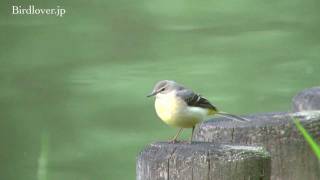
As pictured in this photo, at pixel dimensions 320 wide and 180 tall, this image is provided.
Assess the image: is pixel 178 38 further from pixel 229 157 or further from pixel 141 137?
pixel 229 157

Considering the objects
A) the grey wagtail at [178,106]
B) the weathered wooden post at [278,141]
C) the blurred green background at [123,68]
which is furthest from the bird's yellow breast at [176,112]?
the blurred green background at [123,68]

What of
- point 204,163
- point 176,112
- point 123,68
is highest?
point 123,68

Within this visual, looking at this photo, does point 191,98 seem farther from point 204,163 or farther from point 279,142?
point 204,163

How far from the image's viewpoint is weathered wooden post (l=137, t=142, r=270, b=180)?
293 cm

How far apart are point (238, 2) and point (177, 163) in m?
9.15

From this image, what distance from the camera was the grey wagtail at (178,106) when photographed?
4.25 meters

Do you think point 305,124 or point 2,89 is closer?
point 305,124

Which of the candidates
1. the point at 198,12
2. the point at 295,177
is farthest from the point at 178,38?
the point at 295,177

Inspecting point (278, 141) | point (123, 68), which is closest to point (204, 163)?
point (278, 141)

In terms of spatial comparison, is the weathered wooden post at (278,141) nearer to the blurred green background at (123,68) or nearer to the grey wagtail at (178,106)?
the grey wagtail at (178,106)

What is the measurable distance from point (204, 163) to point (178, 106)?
1342 millimetres

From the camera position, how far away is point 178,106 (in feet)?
14.0

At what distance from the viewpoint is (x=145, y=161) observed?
3.06m

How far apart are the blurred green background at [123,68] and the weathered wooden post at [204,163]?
4.84 meters
